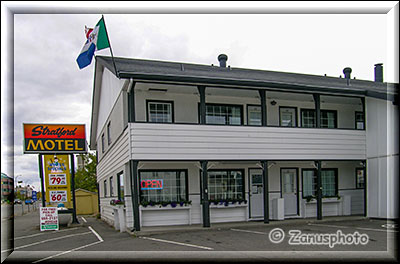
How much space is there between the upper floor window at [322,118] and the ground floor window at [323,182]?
2.05m

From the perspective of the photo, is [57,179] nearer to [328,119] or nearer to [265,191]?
[265,191]

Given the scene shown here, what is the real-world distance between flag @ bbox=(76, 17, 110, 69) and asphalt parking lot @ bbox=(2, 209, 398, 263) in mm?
5971

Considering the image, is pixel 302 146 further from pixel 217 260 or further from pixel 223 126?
pixel 217 260

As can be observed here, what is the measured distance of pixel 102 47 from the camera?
11.7 m

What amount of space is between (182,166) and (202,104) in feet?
9.01

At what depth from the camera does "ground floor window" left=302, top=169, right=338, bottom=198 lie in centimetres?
1558

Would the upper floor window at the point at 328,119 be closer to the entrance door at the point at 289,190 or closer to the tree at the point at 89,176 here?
the entrance door at the point at 289,190

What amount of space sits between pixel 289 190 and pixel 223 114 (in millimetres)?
4438

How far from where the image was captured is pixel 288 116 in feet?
51.1

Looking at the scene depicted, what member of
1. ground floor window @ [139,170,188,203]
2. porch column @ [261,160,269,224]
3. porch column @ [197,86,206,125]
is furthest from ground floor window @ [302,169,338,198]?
porch column @ [197,86,206,125]

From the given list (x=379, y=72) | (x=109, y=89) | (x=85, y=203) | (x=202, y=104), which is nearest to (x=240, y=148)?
(x=202, y=104)

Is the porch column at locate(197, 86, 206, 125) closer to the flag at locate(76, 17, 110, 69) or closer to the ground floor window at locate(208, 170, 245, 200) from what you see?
the ground floor window at locate(208, 170, 245, 200)

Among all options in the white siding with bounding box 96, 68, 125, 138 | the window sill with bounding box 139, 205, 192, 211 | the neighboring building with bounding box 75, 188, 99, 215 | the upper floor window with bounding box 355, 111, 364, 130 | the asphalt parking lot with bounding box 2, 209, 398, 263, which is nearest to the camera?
the asphalt parking lot with bounding box 2, 209, 398, 263

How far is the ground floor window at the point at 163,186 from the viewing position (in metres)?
13.0
